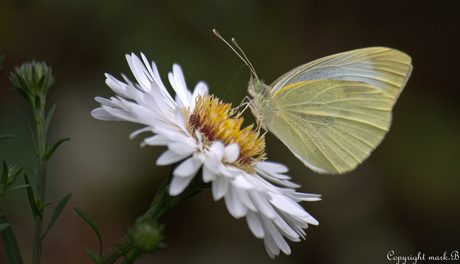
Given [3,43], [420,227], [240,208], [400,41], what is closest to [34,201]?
[240,208]

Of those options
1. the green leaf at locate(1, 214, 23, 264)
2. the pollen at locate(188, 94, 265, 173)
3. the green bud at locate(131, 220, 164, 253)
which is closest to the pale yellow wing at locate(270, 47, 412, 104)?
the pollen at locate(188, 94, 265, 173)

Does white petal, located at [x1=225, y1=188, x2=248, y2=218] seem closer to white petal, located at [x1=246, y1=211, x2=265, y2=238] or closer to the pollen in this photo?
white petal, located at [x1=246, y1=211, x2=265, y2=238]

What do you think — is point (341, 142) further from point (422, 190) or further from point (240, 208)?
point (422, 190)

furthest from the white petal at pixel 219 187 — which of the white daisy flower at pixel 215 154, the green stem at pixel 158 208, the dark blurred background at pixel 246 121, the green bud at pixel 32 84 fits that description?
the dark blurred background at pixel 246 121

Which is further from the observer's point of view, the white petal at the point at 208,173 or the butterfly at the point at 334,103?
the butterfly at the point at 334,103

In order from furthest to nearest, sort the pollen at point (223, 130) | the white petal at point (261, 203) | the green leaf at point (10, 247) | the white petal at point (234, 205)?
the pollen at point (223, 130), the white petal at point (261, 203), the white petal at point (234, 205), the green leaf at point (10, 247)

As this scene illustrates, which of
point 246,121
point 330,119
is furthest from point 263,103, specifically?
point 246,121

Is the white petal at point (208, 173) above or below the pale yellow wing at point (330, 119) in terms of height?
above

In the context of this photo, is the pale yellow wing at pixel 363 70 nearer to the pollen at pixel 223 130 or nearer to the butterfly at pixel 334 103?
the butterfly at pixel 334 103

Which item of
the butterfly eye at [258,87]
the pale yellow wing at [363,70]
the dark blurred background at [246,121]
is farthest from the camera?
the dark blurred background at [246,121]

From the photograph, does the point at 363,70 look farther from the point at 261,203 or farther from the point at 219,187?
the point at 219,187
